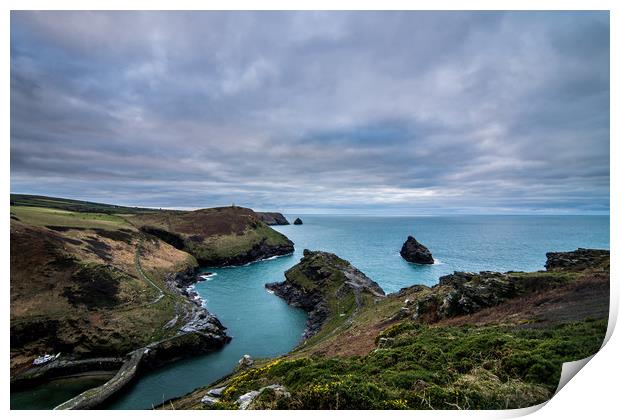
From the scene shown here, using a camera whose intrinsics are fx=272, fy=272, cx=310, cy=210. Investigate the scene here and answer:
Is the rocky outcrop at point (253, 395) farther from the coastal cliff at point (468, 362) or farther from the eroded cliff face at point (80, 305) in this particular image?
the eroded cliff face at point (80, 305)

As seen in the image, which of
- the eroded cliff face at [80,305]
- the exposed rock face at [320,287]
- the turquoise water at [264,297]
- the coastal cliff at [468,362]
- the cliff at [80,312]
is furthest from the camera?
the exposed rock face at [320,287]

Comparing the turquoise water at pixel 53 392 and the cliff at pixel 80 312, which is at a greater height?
the cliff at pixel 80 312

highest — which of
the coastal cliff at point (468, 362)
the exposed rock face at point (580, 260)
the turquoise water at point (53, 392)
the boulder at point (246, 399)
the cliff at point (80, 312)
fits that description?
the exposed rock face at point (580, 260)

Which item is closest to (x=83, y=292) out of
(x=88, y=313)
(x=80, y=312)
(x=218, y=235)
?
(x=80, y=312)

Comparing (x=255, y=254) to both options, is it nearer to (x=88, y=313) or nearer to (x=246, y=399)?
(x=88, y=313)

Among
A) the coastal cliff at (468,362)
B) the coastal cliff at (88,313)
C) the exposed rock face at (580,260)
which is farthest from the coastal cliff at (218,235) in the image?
the exposed rock face at (580,260)
